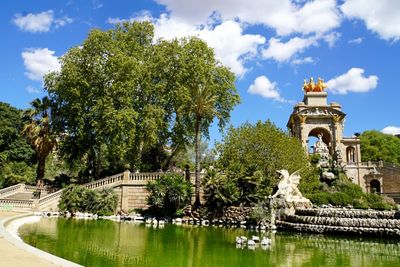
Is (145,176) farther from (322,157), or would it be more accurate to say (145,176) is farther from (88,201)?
(322,157)

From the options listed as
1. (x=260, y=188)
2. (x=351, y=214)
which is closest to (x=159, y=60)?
(x=260, y=188)

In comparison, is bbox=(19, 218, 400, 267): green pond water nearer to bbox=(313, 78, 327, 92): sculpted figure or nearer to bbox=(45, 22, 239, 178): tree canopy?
bbox=(45, 22, 239, 178): tree canopy

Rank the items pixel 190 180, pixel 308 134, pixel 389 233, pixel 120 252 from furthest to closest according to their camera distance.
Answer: pixel 308 134 → pixel 190 180 → pixel 389 233 → pixel 120 252

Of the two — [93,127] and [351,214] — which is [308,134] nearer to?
[93,127]

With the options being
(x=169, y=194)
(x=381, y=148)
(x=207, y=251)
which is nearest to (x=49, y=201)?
(x=169, y=194)

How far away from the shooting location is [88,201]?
28.2 meters

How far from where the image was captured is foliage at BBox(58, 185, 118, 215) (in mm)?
28109

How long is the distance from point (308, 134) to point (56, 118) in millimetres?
33305

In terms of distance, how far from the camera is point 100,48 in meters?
34.2

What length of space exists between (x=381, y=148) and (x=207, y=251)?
212ft

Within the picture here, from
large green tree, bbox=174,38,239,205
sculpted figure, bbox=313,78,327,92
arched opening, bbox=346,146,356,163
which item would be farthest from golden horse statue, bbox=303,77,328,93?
large green tree, bbox=174,38,239,205

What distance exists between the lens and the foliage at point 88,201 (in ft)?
92.2

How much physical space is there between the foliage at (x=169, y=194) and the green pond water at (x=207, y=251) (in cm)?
951

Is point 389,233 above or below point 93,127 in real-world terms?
below
